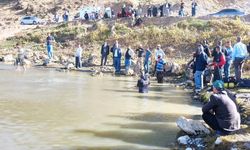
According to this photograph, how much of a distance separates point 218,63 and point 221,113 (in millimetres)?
9805

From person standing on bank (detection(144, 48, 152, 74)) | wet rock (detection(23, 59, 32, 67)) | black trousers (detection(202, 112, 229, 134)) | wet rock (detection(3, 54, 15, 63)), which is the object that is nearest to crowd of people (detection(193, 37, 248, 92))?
person standing on bank (detection(144, 48, 152, 74))

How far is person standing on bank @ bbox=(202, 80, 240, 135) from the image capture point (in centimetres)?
1310

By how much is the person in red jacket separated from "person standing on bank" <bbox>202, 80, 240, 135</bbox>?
9452mm

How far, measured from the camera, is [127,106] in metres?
19.7

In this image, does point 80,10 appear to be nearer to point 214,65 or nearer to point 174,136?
point 214,65

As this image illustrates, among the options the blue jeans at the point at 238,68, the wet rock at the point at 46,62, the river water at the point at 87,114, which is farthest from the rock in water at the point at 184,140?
the wet rock at the point at 46,62

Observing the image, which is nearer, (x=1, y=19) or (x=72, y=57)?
(x=72, y=57)

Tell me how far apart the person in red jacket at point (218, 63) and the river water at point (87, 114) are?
160 cm

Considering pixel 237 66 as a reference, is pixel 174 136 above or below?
below

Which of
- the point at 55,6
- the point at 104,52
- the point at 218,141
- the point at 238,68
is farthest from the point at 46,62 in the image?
the point at 55,6

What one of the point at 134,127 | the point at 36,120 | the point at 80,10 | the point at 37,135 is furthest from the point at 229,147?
the point at 80,10

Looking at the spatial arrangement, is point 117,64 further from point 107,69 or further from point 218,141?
point 218,141

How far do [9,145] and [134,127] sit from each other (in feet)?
12.6

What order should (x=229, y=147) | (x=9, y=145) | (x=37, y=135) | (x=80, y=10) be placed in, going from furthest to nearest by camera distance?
Result: (x=80, y=10) < (x=37, y=135) < (x=9, y=145) < (x=229, y=147)
